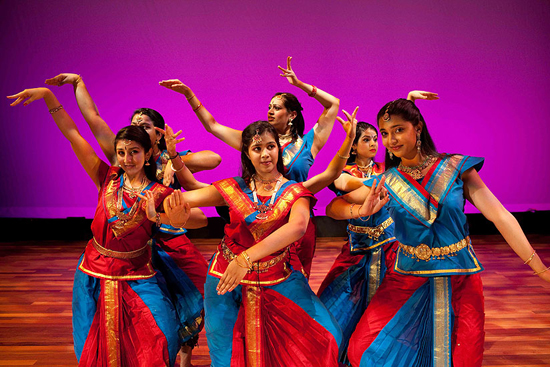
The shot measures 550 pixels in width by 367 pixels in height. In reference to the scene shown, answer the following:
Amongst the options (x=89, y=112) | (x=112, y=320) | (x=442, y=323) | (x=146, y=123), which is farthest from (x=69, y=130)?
(x=442, y=323)

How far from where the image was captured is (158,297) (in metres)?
2.15

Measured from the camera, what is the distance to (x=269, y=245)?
1.74 m

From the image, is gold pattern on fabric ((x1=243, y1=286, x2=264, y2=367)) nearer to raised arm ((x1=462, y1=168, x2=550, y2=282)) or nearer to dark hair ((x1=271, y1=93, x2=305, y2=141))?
raised arm ((x1=462, y1=168, x2=550, y2=282))

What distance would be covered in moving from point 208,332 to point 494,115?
4.92 m

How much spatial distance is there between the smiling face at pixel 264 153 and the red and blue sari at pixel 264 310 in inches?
4.1

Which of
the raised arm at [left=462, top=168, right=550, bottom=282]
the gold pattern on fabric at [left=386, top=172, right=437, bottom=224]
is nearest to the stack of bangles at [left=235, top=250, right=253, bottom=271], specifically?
the gold pattern on fabric at [left=386, top=172, right=437, bottom=224]

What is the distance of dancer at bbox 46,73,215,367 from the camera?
237 centimetres

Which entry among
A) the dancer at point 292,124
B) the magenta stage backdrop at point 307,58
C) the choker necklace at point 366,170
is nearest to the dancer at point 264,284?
the dancer at point 292,124

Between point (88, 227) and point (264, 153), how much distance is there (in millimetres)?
4655

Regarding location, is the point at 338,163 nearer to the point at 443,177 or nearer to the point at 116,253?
the point at 443,177

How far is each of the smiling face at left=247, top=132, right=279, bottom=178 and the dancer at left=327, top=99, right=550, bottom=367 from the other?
0.41 m

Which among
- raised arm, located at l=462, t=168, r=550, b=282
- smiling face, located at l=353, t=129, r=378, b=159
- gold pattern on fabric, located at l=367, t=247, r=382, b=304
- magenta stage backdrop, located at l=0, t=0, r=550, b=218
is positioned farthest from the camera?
magenta stage backdrop, located at l=0, t=0, r=550, b=218

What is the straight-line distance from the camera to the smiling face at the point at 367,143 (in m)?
2.93

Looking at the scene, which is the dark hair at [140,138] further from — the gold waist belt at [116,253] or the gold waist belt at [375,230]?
the gold waist belt at [375,230]
